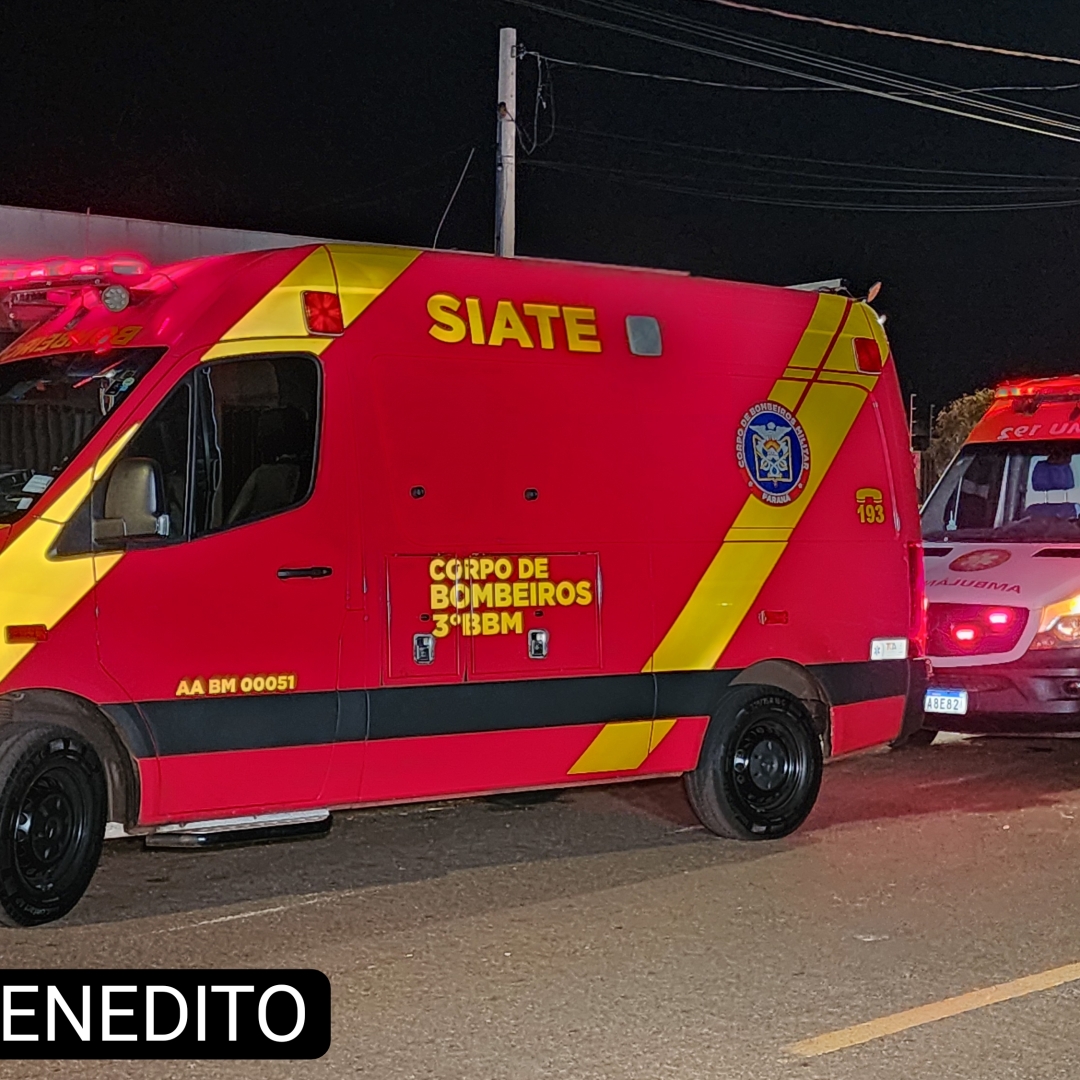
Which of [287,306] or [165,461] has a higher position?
[287,306]

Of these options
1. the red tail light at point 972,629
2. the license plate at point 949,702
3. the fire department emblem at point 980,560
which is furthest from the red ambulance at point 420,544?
the fire department emblem at point 980,560

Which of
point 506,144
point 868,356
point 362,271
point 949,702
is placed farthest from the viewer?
point 506,144

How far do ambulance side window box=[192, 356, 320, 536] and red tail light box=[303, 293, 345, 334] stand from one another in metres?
0.14

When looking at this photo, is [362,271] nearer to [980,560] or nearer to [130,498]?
[130,498]

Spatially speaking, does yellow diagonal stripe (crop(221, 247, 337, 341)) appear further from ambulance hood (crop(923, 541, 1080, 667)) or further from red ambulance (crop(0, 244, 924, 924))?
ambulance hood (crop(923, 541, 1080, 667))

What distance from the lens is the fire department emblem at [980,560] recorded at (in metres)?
10.8

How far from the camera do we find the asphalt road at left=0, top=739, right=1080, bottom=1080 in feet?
17.2

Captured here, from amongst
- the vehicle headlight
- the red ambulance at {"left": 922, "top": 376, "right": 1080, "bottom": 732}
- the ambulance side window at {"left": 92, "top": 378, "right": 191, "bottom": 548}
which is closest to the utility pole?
the red ambulance at {"left": 922, "top": 376, "right": 1080, "bottom": 732}

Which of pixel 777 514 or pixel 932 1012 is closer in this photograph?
pixel 932 1012

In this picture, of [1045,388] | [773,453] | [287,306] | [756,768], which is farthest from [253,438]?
[1045,388]

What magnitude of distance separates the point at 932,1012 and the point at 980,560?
562 cm

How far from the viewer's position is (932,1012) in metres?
5.65

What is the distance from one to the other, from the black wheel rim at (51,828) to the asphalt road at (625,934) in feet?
0.69

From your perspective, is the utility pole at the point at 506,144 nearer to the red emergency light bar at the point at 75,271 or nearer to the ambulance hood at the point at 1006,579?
the ambulance hood at the point at 1006,579
